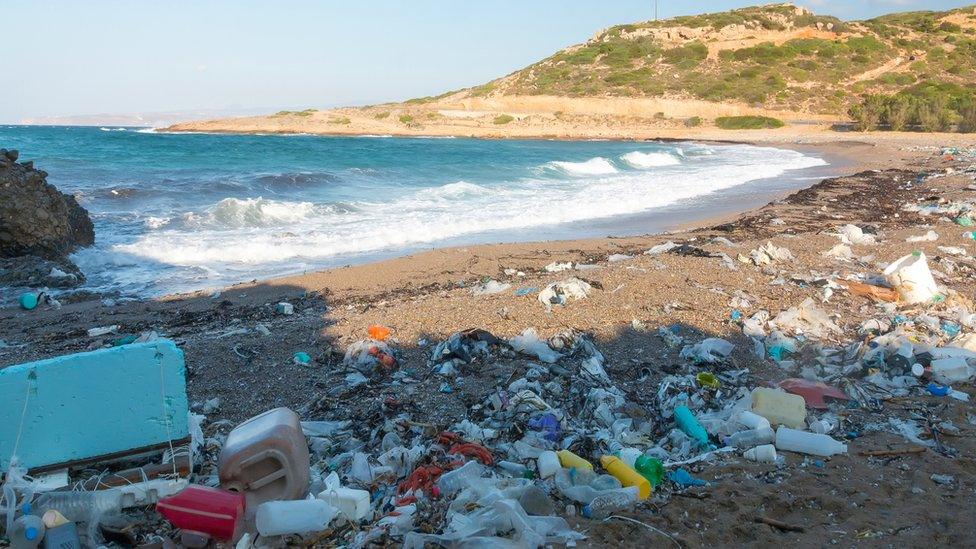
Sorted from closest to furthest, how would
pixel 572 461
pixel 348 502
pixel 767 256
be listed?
pixel 348 502, pixel 572 461, pixel 767 256

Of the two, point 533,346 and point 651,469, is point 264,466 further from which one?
point 533,346

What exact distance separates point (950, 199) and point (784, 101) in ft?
139

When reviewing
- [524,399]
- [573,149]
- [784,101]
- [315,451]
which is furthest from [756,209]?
[784,101]

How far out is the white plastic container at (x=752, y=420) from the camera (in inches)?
147

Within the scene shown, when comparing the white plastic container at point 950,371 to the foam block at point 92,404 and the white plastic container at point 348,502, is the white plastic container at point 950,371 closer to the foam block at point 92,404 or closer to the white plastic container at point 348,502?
the white plastic container at point 348,502

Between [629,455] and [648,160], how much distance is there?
27.5m

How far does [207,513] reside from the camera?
269 cm

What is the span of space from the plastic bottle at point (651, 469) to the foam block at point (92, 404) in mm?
2172

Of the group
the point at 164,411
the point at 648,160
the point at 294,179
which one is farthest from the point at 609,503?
the point at 648,160

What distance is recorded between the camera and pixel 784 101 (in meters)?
50.9

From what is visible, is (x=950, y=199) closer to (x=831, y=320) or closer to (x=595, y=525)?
(x=831, y=320)

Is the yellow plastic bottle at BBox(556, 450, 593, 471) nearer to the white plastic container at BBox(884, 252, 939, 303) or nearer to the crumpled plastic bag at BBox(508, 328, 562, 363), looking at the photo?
the crumpled plastic bag at BBox(508, 328, 562, 363)

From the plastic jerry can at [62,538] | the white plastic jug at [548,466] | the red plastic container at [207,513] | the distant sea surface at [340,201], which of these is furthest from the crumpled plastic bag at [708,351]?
the distant sea surface at [340,201]

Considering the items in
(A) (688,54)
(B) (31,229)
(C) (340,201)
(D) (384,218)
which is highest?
(A) (688,54)
